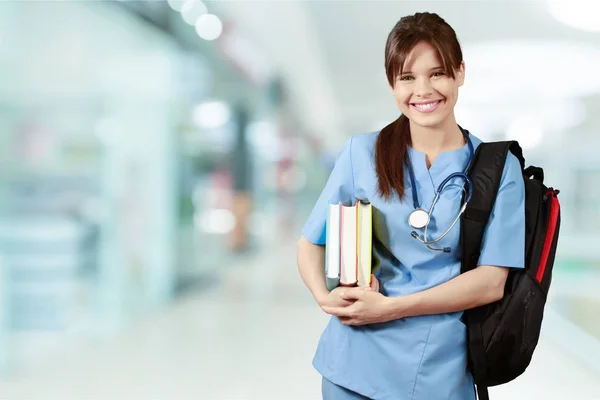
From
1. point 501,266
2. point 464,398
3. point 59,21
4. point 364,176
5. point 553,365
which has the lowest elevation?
point 553,365

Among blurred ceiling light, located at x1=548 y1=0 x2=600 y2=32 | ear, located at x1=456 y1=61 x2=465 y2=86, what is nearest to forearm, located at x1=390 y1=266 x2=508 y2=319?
ear, located at x1=456 y1=61 x2=465 y2=86

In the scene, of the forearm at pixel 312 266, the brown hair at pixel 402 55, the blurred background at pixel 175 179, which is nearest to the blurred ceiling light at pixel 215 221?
the blurred background at pixel 175 179

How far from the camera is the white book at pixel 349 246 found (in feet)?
3.98

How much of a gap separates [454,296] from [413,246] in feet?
0.37

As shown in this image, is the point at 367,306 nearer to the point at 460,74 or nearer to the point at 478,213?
the point at 478,213

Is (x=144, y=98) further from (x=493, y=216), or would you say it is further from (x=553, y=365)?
(x=493, y=216)

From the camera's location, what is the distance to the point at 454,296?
3.93 feet

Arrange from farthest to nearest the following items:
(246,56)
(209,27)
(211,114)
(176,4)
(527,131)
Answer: (246,56) → (211,114) → (209,27) → (176,4) → (527,131)

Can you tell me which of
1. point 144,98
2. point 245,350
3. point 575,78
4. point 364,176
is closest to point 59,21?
point 144,98

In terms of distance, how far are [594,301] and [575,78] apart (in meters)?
1.80

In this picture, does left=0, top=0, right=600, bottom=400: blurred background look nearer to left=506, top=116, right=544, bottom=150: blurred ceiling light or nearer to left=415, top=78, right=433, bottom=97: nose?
left=506, top=116, right=544, bottom=150: blurred ceiling light

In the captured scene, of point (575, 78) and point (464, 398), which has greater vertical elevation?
point (575, 78)

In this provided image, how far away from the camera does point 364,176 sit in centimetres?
131

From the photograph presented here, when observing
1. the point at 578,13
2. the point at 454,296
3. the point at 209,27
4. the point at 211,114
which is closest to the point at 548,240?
the point at 454,296
